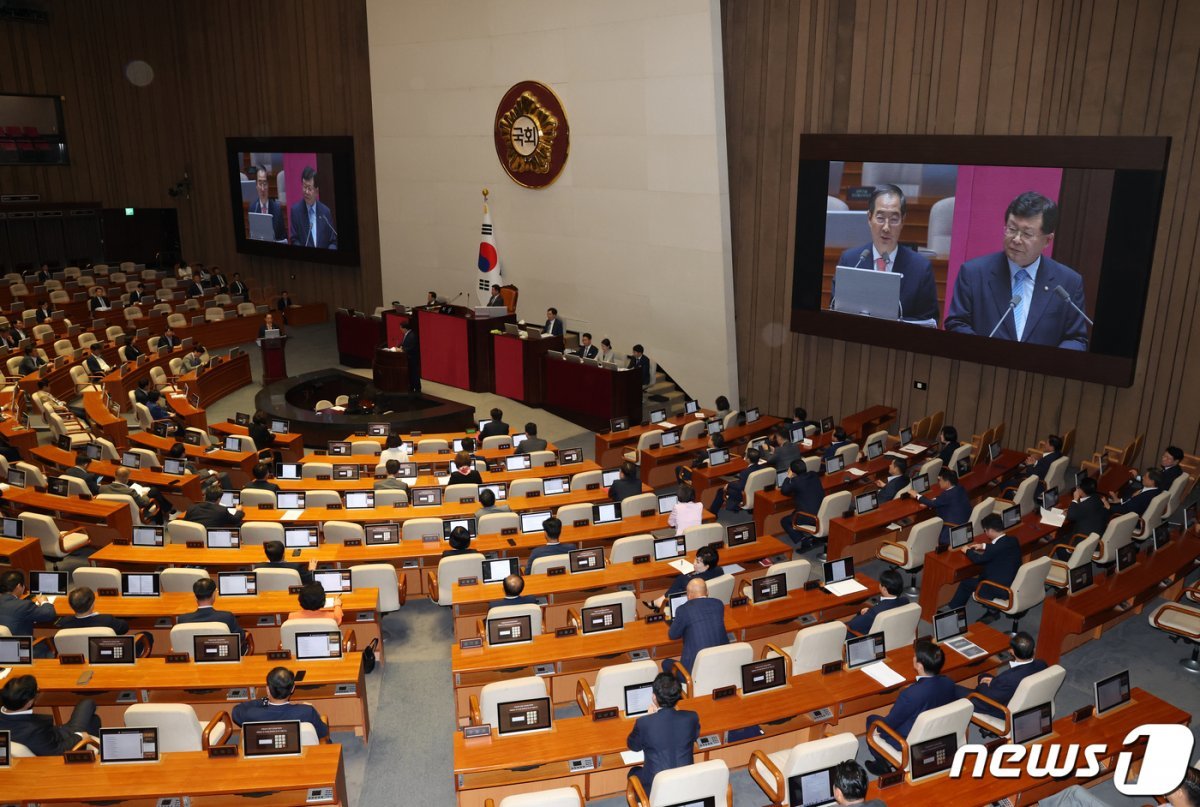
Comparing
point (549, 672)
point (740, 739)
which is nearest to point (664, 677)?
point (740, 739)

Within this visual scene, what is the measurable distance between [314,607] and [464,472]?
4.39 metres

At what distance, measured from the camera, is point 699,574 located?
8.07 m

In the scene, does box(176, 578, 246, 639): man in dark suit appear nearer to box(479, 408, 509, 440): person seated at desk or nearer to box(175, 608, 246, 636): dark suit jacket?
box(175, 608, 246, 636): dark suit jacket

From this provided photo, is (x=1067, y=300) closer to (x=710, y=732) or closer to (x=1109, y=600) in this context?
(x=1109, y=600)

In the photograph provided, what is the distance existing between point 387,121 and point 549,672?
17.2 meters

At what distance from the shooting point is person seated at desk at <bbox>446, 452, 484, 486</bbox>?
11.3 metres

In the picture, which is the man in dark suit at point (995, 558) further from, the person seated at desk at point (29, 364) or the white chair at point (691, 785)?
the person seated at desk at point (29, 364)

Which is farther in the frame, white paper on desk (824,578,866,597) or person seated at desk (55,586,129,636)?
white paper on desk (824,578,866,597)

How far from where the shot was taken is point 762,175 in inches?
616

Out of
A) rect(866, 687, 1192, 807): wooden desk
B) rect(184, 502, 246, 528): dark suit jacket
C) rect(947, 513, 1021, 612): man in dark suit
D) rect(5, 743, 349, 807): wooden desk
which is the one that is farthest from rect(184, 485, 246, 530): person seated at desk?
rect(947, 513, 1021, 612): man in dark suit

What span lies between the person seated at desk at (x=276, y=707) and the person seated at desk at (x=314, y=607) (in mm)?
1212

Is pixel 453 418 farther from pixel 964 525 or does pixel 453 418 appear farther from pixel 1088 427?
pixel 1088 427

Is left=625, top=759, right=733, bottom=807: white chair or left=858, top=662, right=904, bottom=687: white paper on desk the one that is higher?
left=625, top=759, right=733, bottom=807: white chair

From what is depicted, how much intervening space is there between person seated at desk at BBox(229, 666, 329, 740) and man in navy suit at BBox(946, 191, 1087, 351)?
36.3ft
